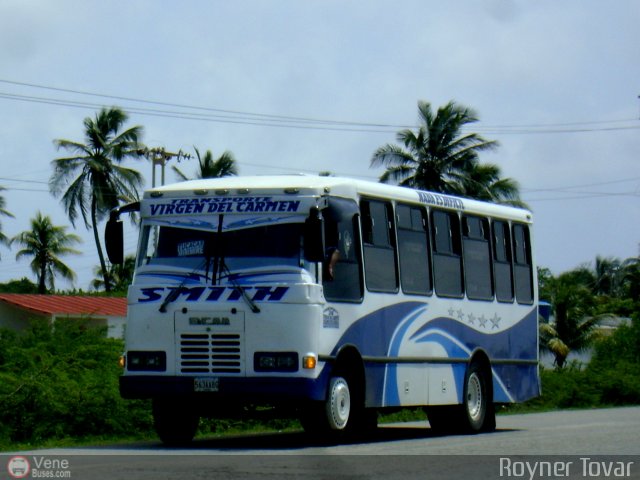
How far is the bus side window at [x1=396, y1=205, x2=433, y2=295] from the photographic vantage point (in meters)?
17.2

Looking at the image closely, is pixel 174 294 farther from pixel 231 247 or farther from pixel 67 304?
pixel 67 304

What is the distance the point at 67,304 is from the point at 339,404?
1300 inches

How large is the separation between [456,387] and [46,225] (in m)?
62.9

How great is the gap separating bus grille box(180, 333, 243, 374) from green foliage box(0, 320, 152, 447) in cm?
297

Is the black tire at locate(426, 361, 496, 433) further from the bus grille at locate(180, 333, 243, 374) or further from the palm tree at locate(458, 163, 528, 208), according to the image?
the palm tree at locate(458, 163, 528, 208)

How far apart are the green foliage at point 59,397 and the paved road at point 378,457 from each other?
4.88 feet

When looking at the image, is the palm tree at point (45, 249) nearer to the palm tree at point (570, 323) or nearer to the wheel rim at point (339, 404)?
the palm tree at point (570, 323)

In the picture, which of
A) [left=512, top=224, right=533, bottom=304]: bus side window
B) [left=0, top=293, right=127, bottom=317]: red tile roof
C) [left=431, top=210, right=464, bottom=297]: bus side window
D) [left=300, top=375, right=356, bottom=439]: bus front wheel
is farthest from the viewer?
[left=0, top=293, right=127, bottom=317]: red tile roof

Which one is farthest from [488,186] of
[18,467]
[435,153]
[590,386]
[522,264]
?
[18,467]

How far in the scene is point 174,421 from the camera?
16109 millimetres

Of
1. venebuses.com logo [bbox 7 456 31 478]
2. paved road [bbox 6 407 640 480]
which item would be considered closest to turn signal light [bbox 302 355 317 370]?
paved road [bbox 6 407 640 480]

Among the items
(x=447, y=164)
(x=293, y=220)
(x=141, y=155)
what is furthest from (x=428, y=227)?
(x=141, y=155)

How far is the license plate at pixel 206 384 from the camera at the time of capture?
1492cm

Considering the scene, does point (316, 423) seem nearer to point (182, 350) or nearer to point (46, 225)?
point (182, 350)
